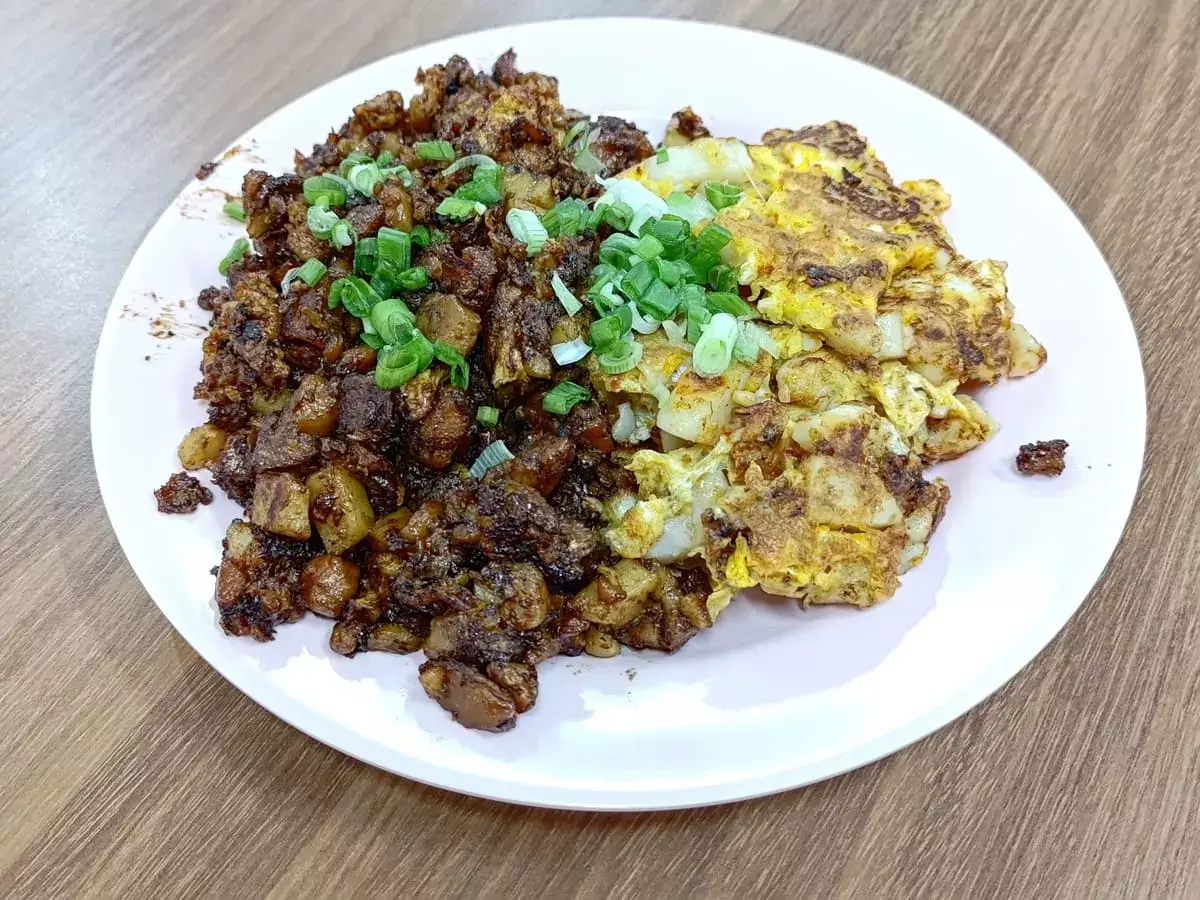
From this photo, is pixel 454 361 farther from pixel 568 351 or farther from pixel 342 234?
pixel 342 234

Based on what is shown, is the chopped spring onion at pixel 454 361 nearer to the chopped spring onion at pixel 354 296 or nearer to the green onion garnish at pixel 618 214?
the chopped spring onion at pixel 354 296

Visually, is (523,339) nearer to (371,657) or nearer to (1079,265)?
(371,657)

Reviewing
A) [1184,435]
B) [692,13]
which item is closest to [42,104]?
[692,13]

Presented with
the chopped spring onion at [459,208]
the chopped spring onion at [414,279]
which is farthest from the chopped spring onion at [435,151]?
the chopped spring onion at [414,279]

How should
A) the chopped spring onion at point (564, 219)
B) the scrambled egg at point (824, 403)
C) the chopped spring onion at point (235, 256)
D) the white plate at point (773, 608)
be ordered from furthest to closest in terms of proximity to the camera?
the chopped spring onion at point (235, 256)
the chopped spring onion at point (564, 219)
the scrambled egg at point (824, 403)
the white plate at point (773, 608)

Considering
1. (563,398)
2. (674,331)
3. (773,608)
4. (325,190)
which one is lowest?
(773,608)

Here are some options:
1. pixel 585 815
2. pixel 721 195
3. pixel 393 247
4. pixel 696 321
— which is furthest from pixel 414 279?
pixel 585 815
